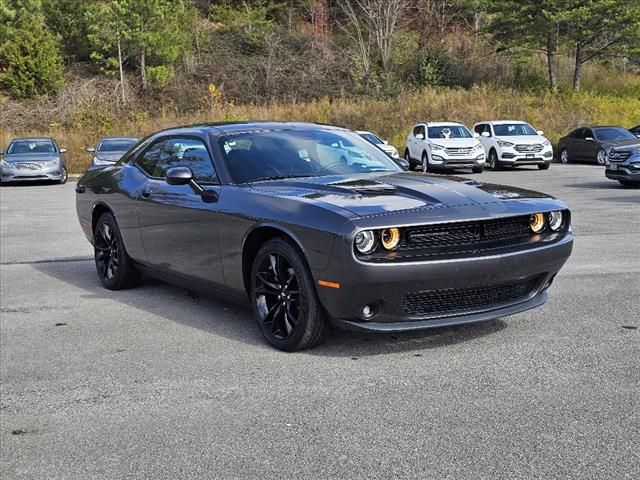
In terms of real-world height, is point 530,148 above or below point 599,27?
below

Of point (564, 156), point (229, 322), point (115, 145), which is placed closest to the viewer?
point (229, 322)

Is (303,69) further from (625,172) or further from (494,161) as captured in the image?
(625,172)

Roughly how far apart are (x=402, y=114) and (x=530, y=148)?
37.1 feet

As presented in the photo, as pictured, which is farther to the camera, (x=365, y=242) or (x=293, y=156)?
(x=293, y=156)

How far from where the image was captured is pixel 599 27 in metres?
37.8

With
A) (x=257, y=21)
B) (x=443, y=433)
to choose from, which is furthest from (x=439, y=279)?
(x=257, y=21)

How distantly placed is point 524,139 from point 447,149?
9.76 ft

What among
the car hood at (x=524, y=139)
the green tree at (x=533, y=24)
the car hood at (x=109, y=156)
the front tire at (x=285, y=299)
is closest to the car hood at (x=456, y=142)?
the car hood at (x=524, y=139)

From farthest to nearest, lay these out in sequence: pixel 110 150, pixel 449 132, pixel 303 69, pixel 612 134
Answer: pixel 303 69 < pixel 612 134 < pixel 449 132 < pixel 110 150

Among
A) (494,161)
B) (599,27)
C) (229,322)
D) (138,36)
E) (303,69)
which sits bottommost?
(494,161)

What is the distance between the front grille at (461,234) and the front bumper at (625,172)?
12.3m

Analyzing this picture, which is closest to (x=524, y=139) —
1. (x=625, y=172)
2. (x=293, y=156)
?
(x=625, y=172)

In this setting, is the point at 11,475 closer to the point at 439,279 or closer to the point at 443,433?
the point at 443,433

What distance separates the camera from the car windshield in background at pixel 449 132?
83.4 ft
